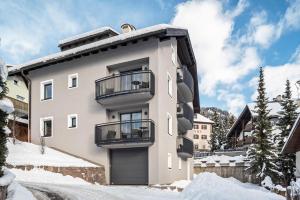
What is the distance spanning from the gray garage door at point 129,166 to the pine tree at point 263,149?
447 inches

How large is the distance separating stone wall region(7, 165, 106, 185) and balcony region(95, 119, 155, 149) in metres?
1.69

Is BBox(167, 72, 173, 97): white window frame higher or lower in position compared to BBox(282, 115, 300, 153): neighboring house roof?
higher

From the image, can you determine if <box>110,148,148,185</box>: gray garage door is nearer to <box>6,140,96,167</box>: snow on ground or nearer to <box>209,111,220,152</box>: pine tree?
<box>6,140,96,167</box>: snow on ground

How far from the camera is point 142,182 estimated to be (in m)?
21.1

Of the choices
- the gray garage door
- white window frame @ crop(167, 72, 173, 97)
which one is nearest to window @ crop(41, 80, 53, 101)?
the gray garage door

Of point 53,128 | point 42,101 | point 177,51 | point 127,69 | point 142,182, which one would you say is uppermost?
point 177,51

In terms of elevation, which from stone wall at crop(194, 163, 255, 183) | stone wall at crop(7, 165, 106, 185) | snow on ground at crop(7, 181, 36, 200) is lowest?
stone wall at crop(194, 163, 255, 183)

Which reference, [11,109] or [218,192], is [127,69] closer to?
[218,192]

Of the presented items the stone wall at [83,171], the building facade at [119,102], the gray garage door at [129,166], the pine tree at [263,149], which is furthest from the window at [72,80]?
the pine tree at [263,149]

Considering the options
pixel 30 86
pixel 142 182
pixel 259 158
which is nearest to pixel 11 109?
pixel 142 182

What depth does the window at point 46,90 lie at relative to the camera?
1033 inches

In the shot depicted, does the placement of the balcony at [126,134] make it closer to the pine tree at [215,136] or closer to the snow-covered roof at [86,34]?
the snow-covered roof at [86,34]

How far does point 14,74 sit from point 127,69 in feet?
33.8

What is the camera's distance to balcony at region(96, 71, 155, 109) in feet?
67.7
